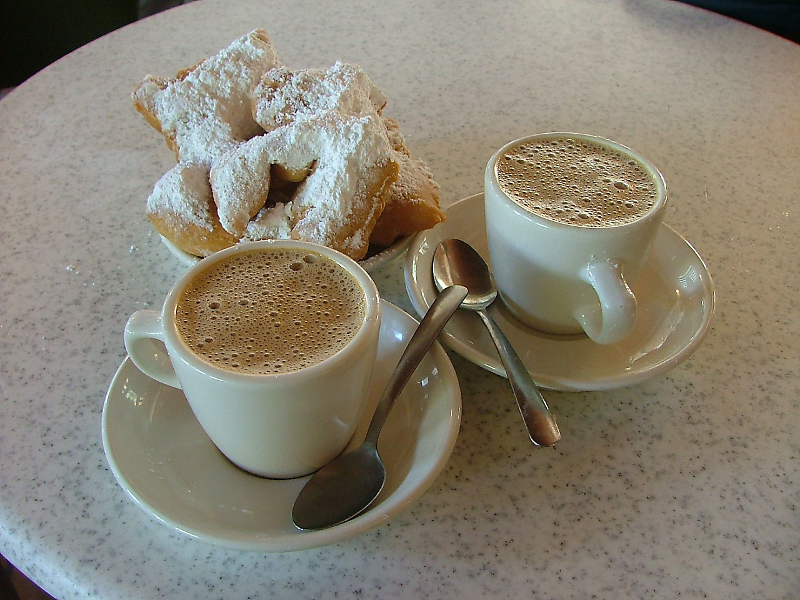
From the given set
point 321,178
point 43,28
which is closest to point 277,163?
point 321,178

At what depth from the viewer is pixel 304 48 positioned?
4.48 feet

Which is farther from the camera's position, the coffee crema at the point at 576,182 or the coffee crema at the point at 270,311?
the coffee crema at the point at 576,182

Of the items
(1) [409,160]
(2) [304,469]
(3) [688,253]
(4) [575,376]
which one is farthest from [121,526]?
(3) [688,253]

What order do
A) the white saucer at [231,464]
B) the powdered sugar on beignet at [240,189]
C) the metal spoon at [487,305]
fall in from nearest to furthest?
the white saucer at [231,464], the metal spoon at [487,305], the powdered sugar on beignet at [240,189]

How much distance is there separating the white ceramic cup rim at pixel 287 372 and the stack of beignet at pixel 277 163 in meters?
0.14

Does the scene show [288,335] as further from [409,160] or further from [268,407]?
[409,160]

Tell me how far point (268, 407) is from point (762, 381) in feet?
1.79

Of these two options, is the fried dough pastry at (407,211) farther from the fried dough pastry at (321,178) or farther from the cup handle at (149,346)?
the cup handle at (149,346)

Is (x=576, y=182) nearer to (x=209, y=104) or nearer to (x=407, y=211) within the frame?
(x=407, y=211)

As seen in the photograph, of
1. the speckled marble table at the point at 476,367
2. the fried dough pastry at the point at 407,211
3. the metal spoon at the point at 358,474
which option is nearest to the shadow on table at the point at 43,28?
the speckled marble table at the point at 476,367

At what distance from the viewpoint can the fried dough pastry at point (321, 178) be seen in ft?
2.52

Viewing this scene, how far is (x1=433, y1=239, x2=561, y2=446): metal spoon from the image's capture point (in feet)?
1.99

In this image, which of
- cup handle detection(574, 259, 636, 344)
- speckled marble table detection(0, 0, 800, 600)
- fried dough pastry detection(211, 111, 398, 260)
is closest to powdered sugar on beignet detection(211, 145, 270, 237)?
fried dough pastry detection(211, 111, 398, 260)

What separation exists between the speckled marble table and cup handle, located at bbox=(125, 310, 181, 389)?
4.3 inches
